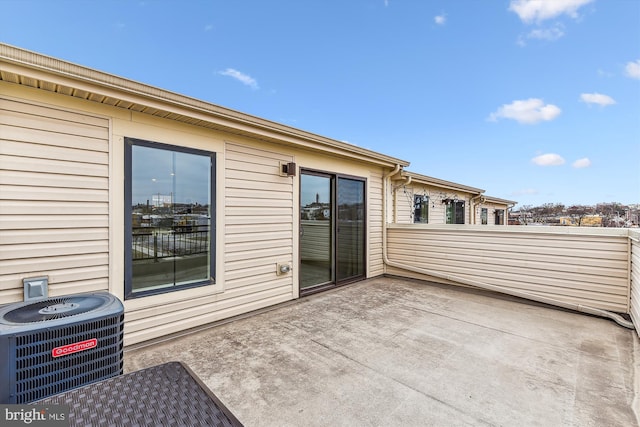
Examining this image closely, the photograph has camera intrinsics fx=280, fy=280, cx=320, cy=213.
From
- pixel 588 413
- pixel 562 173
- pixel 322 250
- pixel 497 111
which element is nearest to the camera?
pixel 588 413

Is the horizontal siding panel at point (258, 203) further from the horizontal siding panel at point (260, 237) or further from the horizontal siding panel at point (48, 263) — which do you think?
the horizontal siding panel at point (48, 263)

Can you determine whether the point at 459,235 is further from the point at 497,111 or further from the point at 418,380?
the point at 497,111

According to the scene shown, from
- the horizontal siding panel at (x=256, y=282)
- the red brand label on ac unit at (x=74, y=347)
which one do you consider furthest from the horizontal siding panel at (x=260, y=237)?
the red brand label on ac unit at (x=74, y=347)

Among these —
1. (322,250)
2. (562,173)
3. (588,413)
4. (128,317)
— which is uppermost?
(562,173)

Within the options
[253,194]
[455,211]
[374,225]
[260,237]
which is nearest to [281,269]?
[260,237]

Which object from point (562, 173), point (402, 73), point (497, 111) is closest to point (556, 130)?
point (497, 111)

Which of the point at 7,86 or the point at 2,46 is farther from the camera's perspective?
the point at 7,86

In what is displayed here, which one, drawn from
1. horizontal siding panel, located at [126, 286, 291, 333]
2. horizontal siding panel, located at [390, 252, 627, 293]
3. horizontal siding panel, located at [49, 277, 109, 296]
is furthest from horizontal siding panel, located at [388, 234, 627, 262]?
horizontal siding panel, located at [49, 277, 109, 296]

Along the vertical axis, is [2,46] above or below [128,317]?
above

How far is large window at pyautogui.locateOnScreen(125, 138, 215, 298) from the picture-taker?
2.65 m

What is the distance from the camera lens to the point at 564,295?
3715mm

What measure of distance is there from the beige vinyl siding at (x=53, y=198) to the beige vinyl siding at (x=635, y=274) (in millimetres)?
5164

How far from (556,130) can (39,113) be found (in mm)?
15220

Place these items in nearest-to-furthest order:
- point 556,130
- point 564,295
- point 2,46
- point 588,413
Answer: point 588,413
point 2,46
point 564,295
point 556,130
